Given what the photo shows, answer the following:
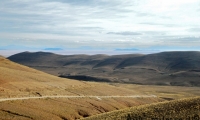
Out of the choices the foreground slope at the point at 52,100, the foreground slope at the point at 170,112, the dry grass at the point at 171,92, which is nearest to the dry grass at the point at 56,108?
the foreground slope at the point at 52,100

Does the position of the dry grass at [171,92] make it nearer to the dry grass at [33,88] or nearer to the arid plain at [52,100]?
the arid plain at [52,100]

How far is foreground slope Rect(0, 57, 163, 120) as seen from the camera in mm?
39031

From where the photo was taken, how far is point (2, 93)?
1727 inches

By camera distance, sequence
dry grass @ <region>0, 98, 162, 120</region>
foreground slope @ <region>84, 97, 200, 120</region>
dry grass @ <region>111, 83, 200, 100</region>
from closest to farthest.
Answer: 1. foreground slope @ <region>84, 97, 200, 120</region>
2. dry grass @ <region>0, 98, 162, 120</region>
3. dry grass @ <region>111, 83, 200, 100</region>

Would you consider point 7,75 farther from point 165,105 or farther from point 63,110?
point 165,105

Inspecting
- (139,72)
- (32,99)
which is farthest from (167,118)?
(139,72)

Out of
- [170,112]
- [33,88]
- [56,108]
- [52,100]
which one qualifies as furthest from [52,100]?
[170,112]

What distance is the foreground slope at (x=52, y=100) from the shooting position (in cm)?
3903

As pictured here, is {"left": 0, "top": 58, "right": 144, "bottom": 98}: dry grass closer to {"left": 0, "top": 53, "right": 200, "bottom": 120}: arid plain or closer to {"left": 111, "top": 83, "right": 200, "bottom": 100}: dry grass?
{"left": 0, "top": 53, "right": 200, "bottom": 120}: arid plain

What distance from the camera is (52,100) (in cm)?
4734

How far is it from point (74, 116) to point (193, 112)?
63.3 feet

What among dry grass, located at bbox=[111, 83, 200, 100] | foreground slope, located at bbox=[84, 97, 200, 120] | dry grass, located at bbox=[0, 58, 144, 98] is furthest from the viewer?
dry grass, located at bbox=[111, 83, 200, 100]

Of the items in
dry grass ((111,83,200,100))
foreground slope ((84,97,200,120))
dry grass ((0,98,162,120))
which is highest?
foreground slope ((84,97,200,120))

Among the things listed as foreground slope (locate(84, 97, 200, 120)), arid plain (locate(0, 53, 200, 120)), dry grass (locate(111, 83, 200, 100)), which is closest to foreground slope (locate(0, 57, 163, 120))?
arid plain (locate(0, 53, 200, 120))
